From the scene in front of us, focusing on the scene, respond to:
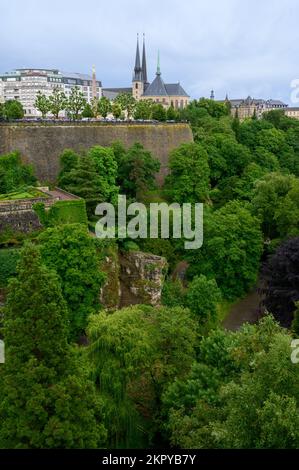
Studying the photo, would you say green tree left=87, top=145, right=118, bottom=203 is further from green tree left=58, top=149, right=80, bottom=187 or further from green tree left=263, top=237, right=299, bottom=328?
green tree left=263, top=237, right=299, bottom=328

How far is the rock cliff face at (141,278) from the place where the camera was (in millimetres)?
26984

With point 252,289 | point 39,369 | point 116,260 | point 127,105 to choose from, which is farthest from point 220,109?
point 39,369

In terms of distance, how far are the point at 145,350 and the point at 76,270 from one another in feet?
22.2

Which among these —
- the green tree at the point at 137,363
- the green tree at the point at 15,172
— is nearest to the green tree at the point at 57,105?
the green tree at the point at 15,172

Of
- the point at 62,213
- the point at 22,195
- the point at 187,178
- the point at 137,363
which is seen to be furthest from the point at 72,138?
the point at 137,363

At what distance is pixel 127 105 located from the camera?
54.1 m

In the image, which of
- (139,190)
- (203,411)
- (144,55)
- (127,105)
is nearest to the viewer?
(203,411)

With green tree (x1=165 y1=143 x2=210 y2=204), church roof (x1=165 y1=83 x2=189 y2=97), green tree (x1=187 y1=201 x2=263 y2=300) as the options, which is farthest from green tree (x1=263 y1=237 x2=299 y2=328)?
church roof (x1=165 y1=83 x2=189 y2=97)

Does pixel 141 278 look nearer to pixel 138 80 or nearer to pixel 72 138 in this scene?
pixel 72 138

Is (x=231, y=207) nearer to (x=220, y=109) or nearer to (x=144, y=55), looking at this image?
(x=220, y=109)

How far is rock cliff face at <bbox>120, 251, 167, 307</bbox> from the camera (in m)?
27.0

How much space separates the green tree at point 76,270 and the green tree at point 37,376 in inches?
350

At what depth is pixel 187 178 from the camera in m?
39.1
